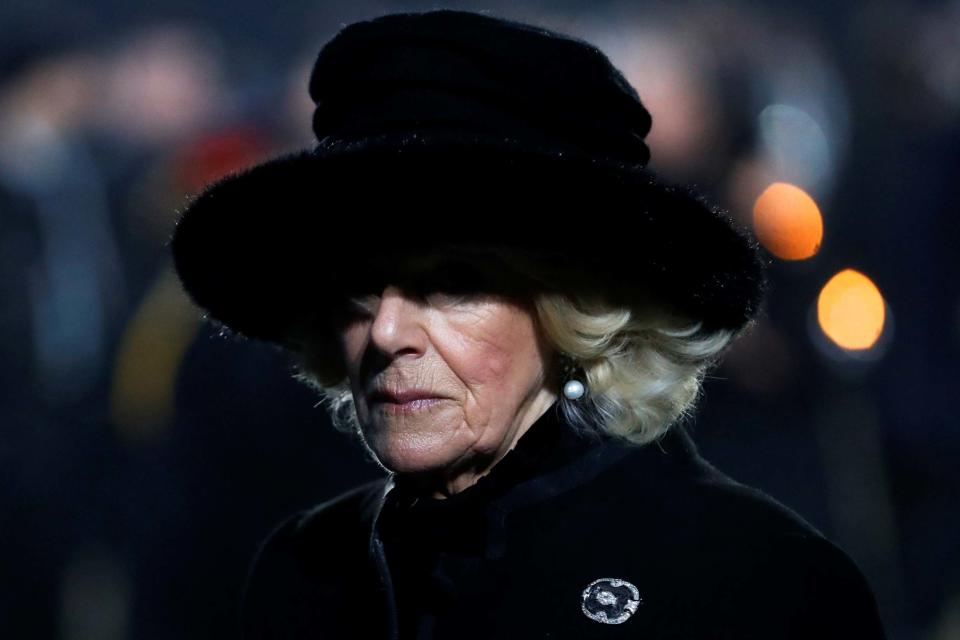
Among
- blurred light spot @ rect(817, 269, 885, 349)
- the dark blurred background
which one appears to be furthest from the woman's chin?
blurred light spot @ rect(817, 269, 885, 349)

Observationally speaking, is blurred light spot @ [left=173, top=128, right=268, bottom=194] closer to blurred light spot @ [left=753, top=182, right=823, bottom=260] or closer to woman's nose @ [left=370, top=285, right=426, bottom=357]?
blurred light spot @ [left=753, top=182, right=823, bottom=260]

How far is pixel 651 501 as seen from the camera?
240cm

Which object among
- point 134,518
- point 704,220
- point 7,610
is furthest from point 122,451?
Answer: point 704,220

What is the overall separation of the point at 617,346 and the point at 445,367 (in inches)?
15.1

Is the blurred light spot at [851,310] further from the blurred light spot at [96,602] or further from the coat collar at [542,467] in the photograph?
the blurred light spot at [96,602]

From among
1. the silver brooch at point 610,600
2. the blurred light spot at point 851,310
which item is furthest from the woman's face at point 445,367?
the blurred light spot at point 851,310

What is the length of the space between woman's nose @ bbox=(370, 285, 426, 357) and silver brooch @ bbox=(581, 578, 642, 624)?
57cm

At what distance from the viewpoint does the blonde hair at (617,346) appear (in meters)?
2.42

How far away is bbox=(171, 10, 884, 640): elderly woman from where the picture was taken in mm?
2227

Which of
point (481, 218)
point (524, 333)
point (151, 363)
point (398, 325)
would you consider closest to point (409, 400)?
point (398, 325)

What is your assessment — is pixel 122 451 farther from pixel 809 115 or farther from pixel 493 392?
pixel 809 115

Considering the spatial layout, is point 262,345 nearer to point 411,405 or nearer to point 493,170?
point 411,405

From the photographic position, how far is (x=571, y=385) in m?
2.51

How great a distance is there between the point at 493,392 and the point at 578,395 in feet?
0.67
